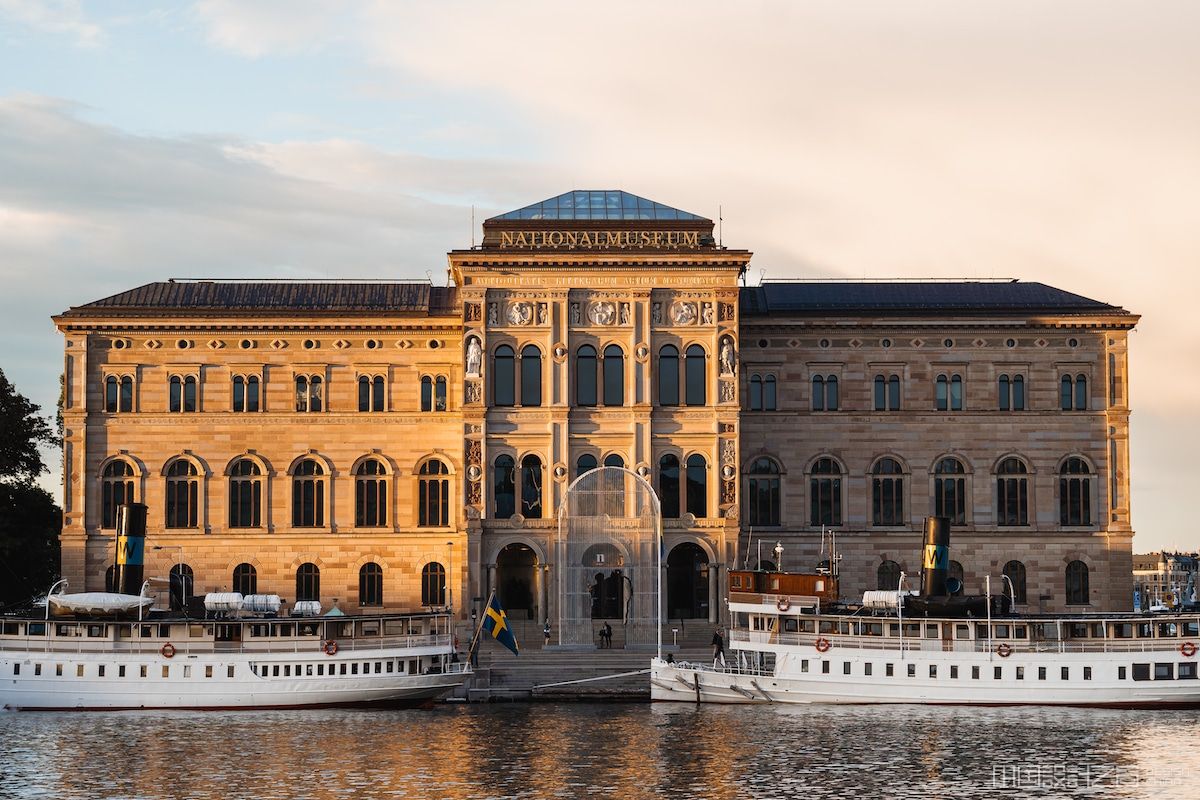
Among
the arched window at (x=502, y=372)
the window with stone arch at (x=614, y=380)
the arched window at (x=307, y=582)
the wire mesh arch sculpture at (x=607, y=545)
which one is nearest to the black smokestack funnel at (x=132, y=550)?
the arched window at (x=307, y=582)

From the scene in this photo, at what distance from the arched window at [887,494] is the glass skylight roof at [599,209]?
577 inches

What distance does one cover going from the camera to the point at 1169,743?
57.2m

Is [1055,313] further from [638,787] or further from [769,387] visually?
[638,787]

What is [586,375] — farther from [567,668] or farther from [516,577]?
[567,668]

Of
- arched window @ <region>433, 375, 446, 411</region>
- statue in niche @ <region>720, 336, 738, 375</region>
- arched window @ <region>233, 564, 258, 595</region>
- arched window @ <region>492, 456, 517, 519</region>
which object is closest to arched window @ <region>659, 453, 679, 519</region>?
statue in niche @ <region>720, 336, 738, 375</region>

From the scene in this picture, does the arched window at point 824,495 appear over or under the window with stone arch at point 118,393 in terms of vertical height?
under

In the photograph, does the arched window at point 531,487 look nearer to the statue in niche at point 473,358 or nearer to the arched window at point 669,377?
the statue in niche at point 473,358

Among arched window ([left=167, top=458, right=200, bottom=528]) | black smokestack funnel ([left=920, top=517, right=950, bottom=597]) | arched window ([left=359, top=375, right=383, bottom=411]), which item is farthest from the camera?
arched window ([left=359, top=375, right=383, bottom=411])

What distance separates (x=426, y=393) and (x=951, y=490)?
79.7ft

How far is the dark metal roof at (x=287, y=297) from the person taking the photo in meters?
86.8

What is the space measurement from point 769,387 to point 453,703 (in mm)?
25160

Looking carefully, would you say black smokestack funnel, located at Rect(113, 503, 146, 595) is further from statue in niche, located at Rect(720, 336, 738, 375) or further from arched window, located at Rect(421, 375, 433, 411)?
statue in niche, located at Rect(720, 336, 738, 375)

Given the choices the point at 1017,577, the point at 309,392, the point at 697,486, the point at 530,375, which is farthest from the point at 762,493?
the point at 309,392

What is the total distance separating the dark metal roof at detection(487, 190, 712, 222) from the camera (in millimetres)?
84625
